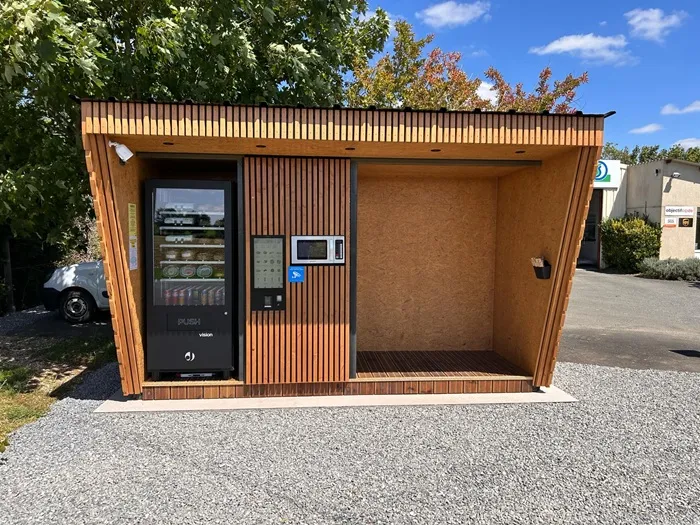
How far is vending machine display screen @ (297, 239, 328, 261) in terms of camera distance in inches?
195

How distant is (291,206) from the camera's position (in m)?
4.93

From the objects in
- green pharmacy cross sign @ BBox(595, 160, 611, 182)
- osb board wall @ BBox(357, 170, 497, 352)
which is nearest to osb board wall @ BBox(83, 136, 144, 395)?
osb board wall @ BBox(357, 170, 497, 352)

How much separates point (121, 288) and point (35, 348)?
11.9 feet

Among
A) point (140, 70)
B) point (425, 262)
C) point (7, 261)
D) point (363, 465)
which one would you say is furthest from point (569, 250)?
point (7, 261)

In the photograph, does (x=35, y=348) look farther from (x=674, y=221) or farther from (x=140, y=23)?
(x=674, y=221)

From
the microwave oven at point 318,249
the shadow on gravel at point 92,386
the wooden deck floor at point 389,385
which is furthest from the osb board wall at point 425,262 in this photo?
the shadow on gravel at point 92,386

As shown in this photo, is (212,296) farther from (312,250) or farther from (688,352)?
(688,352)

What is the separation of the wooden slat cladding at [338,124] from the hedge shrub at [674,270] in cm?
1432

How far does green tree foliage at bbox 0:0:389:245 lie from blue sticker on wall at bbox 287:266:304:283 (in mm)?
2875

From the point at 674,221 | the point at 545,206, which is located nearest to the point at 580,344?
the point at 545,206

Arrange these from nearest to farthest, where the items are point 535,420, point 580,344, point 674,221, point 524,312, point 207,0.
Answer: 1. point 535,420
2. point 524,312
3. point 207,0
4. point 580,344
5. point 674,221

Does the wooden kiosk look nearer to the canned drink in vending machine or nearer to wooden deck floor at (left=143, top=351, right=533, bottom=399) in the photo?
wooden deck floor at (left=143, top=351, right=533, bottom=399)

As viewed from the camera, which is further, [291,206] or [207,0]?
[207,0]

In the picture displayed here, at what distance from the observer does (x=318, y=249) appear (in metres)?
4.97
